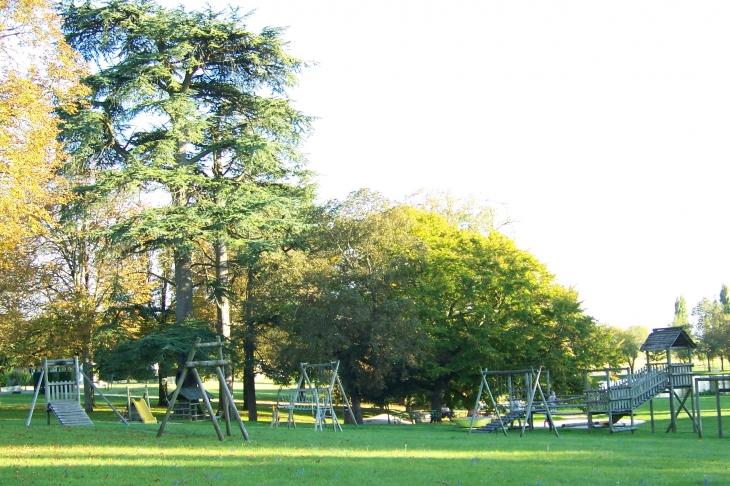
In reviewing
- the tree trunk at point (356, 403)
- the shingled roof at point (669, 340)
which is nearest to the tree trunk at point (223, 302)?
the tree trunk at point (356, 403)

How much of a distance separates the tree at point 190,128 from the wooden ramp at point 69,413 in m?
9.20

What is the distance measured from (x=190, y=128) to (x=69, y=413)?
15.7 meters

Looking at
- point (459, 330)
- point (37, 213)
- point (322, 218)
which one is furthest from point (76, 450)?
point (459, 330)

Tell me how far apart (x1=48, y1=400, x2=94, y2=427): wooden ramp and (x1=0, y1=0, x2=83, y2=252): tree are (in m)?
6.81

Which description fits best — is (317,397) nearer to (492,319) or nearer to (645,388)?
(645,388)

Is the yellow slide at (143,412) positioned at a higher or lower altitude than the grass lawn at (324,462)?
lower

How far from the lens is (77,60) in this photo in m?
23.6

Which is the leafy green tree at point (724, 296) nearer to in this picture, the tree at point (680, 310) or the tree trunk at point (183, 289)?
the tree at point (680, 310)

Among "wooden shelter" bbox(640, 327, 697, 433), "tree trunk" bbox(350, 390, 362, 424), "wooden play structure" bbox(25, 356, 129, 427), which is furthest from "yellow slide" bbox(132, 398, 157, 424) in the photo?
"wooden shelter" bbox(640, 327, 697, 433)

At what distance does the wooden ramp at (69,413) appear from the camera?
973 inches

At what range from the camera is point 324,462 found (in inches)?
534

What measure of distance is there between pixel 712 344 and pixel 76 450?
80.5 meters

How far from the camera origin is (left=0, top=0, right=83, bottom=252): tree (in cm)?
1861

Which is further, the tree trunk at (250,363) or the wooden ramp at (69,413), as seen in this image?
the tree trunk at (250,363)
